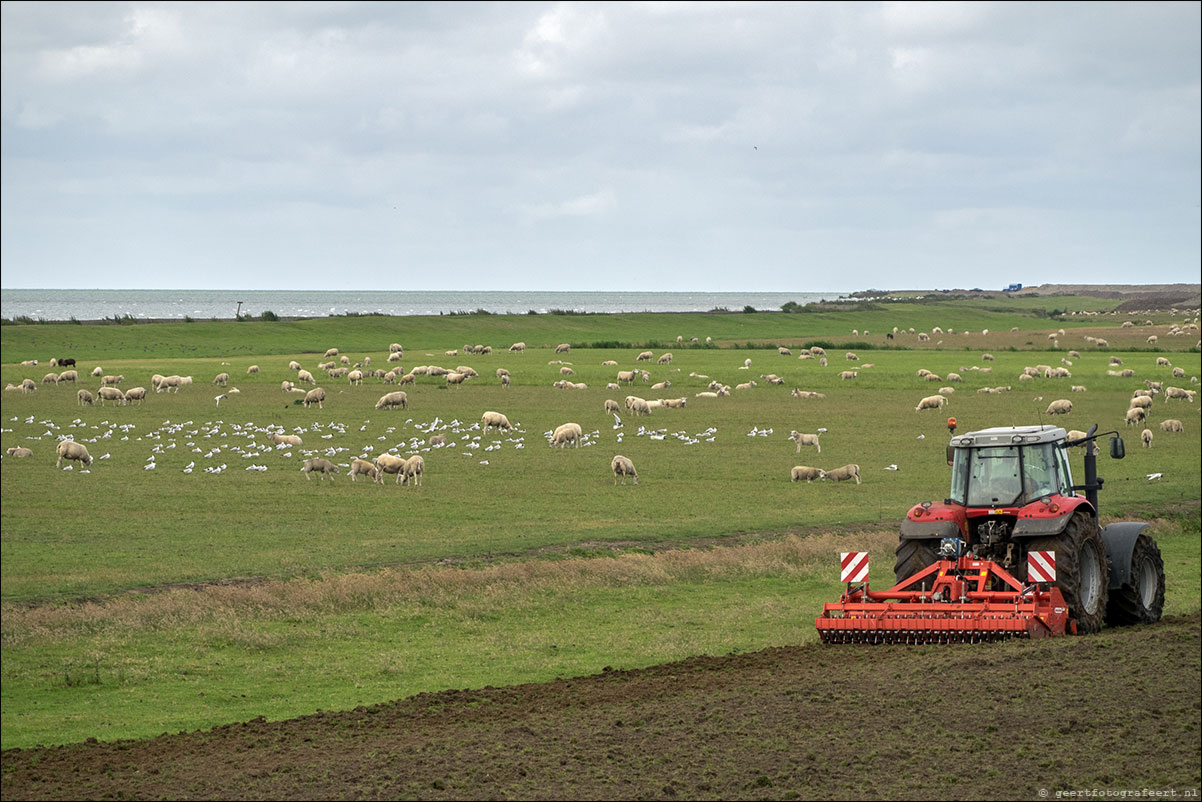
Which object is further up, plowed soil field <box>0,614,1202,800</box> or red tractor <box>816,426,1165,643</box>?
red tractor <box>816,426,1165,643</box>

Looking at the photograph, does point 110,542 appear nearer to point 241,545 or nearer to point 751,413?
point 241,545

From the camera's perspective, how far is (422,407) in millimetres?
56531

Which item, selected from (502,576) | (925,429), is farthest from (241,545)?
(925,429)

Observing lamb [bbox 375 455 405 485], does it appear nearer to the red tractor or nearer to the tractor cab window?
the red tractor

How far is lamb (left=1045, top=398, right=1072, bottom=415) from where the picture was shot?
20.1 m

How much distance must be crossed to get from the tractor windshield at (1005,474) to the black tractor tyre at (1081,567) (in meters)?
0.50

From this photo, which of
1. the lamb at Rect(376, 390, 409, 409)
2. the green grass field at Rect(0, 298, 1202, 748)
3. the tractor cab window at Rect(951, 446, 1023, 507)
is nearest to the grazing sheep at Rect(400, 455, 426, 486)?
the green grass field at Rect(0, 298, 1202, 748)

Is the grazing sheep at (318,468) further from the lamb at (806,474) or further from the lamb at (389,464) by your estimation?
the lamb at (806,474)

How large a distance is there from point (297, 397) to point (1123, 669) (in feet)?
171

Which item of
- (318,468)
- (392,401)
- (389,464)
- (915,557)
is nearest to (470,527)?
(389,464)

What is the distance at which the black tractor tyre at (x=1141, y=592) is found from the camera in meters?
15.2

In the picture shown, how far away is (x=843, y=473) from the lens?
1383 inches

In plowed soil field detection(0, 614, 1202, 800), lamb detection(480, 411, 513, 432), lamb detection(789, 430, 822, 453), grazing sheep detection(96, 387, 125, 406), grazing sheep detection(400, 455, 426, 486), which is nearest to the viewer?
plowed soil field detection(0, 614, 1202, 800)

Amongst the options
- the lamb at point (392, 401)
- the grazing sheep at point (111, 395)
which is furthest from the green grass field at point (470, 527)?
the grazing sheep at point (111, 395)
